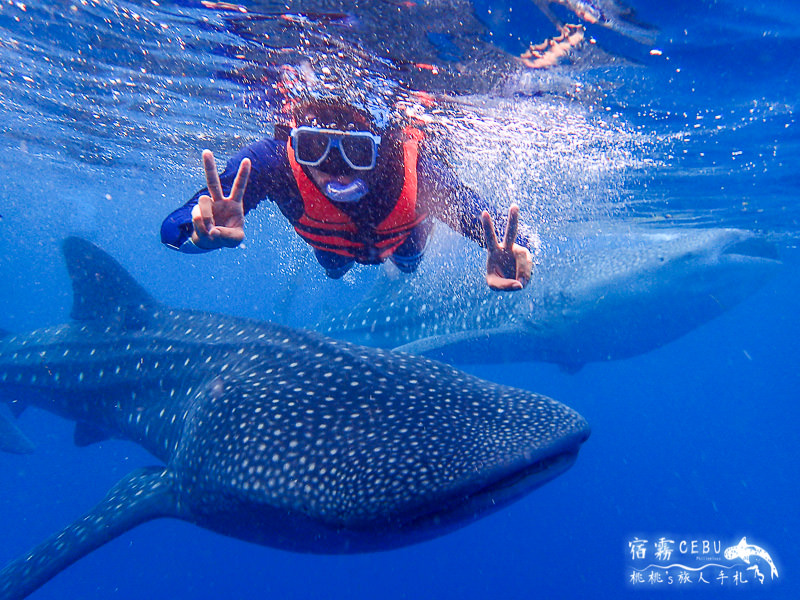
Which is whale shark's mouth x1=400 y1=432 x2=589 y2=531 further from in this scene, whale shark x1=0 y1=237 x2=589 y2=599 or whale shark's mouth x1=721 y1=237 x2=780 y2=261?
whale shark's mouth x1=721 y1=237 x2=780 y2=261

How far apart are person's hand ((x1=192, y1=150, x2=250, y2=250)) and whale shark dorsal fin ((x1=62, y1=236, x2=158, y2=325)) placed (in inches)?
119

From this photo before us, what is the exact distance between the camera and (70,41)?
806cm

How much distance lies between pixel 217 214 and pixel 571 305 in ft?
28.2

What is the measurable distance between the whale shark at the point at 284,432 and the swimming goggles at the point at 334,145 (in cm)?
172

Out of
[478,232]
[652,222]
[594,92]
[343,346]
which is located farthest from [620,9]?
[652,222]

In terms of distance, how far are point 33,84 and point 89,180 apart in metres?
13.5

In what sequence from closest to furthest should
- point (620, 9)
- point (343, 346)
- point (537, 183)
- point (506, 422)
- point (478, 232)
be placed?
point (506, 422), point (343, 346), point (478, 232), point (620, 9), point (537, 183)

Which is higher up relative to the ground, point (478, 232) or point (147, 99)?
point (147, 99)

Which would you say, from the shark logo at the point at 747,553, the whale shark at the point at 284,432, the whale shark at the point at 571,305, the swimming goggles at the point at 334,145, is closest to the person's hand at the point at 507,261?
the whale shark at the point at 284,432

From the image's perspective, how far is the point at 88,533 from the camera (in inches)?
157

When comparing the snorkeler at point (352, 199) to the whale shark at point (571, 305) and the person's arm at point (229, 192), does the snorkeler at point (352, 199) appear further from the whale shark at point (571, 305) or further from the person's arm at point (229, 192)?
the whale shark at point (571, 305)

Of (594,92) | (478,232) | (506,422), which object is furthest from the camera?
(594,92)

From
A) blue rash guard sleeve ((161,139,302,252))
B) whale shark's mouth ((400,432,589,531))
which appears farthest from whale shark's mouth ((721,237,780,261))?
whale shark's mouth ((400,432,589,531))

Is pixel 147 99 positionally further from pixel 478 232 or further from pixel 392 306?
pixel 478 232
